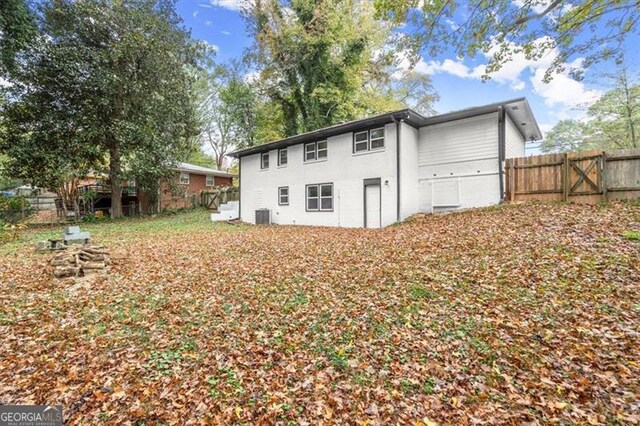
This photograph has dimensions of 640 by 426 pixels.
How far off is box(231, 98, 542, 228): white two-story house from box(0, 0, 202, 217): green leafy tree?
9.77 meters

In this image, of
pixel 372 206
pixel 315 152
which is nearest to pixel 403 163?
pixel 372 206

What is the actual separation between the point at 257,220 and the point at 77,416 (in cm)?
1463

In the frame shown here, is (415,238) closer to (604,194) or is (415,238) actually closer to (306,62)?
(604,194)

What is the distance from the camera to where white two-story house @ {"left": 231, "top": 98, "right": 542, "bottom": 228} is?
1159 centimetres

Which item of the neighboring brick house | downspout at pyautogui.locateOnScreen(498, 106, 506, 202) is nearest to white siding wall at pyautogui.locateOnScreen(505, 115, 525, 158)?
downspout at pyautogui.locateOnScreen(498, 106, 506, 202)

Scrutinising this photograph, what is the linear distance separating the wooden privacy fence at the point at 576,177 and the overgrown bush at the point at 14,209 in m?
24.0

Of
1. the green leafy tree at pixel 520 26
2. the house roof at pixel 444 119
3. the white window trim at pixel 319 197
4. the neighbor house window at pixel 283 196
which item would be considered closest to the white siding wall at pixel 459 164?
the house roof at pixel 444 119

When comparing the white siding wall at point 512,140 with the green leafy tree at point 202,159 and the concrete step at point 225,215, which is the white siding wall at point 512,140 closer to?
the concrete step at point 225,215

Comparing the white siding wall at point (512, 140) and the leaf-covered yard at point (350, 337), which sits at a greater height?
the white siding wall at point (512, 140)

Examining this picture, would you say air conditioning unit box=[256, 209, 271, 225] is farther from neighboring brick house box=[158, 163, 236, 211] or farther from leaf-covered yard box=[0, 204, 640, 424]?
leaf-covered yard box=[0, 204, 640, 424]

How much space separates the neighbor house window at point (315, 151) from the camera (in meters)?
14.8

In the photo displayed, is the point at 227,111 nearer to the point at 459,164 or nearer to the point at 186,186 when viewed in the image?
the point at 186,186

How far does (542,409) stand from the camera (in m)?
2.55

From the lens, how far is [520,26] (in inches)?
332
